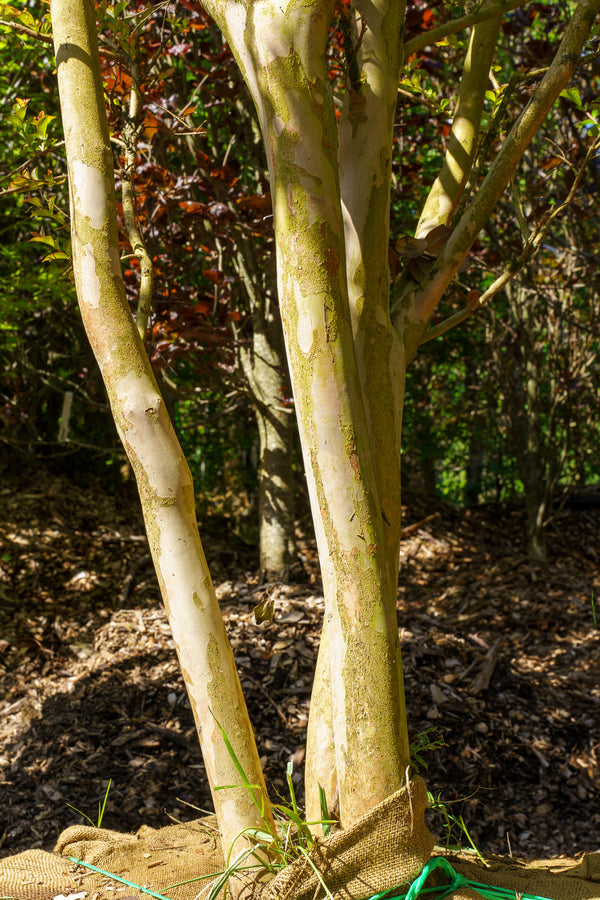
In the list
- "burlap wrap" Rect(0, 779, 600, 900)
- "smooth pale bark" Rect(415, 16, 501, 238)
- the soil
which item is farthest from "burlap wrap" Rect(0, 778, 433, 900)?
"smooth pale bark" Rect(415, 16, 501, 238)

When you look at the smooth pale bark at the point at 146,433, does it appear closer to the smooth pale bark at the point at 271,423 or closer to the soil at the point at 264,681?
the soil at the point at 264,681

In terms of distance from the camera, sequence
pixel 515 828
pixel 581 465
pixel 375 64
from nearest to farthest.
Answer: pixel 375 64, pixel 515 828, pixel 581 465

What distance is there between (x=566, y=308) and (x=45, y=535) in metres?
4.58

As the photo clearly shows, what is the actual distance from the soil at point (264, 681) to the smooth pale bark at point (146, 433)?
0.46 m

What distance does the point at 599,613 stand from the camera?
488 centimetres

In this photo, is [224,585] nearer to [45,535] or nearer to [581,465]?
[45,535]

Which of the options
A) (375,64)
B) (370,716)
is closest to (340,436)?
(370,716)

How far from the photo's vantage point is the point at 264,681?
135 inches

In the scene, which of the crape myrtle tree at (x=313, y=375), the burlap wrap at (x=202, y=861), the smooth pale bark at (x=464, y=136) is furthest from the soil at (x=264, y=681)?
the smooth pale bark at (x=464, y=136)

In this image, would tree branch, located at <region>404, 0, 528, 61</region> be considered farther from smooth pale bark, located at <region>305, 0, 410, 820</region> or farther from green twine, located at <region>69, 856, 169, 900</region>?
Answer: green twine, located at <region>69, 856, 169, 900</region>

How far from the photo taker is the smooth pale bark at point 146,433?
155 centimetres

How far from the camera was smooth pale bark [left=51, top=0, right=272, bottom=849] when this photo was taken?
155cm

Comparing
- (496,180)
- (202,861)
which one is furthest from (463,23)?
(202,861)

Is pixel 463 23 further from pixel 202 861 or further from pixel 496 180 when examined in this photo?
pixel 202 861
